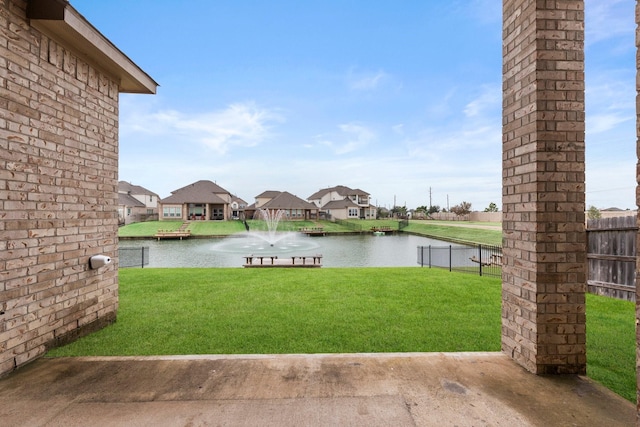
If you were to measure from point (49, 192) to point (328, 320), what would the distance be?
3.99m

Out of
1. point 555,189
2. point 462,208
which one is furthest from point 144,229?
point 462,208

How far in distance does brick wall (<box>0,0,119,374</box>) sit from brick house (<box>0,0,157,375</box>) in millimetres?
11

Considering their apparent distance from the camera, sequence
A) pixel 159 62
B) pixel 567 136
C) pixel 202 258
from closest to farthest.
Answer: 1. pixel 567 136
2. pixel 202 258
3. pixel 159 62

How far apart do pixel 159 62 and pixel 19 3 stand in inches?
911

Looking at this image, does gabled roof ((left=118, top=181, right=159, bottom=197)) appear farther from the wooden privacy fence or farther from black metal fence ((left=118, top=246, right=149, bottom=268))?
the wooden privacy fence

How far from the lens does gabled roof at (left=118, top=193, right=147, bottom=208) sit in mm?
45828

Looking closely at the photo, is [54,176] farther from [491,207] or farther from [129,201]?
[491,207]

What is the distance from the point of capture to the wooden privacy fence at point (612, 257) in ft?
20.2

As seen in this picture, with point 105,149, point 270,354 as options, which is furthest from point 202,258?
point 270,354

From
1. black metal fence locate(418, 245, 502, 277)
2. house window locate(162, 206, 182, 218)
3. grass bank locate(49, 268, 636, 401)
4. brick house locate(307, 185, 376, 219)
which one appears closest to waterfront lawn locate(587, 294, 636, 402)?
grass bank locate(49, 268, 636, 401)

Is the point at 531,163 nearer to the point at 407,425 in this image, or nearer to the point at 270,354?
the point at 407,425

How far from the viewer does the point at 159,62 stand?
22562mm

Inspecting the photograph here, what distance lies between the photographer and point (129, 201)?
157 ft

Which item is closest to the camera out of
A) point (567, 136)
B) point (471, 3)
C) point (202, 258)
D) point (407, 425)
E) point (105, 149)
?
point (407, 425)
